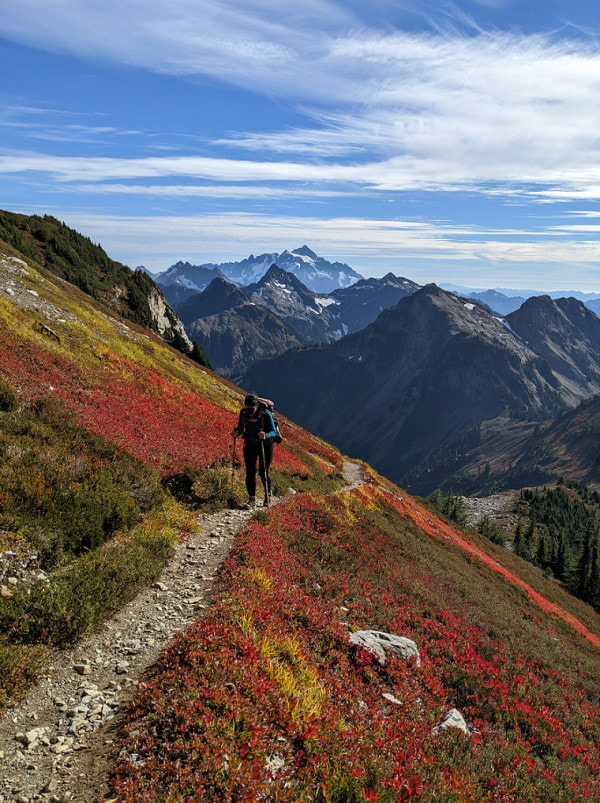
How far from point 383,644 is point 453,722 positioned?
2.08 meters

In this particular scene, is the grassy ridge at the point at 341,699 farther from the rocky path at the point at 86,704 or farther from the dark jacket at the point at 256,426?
the dark jacket at the point at 256,426

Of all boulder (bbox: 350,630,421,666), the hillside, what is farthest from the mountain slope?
boulder (bbox: 350,630,421,666)

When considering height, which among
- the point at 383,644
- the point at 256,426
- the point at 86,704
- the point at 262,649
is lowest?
the point at 86,704

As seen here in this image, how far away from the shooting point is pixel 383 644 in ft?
33.3

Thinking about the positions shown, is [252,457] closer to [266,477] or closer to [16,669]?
[266,477]

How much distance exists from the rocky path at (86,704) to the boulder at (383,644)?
11.3 ft

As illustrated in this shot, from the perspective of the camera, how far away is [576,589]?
76.7 metres

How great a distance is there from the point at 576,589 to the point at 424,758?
8751 centimetres

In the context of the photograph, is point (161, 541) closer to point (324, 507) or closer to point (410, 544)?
point (324, 507)

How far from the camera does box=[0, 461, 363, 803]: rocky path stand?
510 centimetres

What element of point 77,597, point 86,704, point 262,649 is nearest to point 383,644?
point 262,649

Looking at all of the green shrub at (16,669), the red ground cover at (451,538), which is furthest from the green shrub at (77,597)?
the red ground cover at (451,538)

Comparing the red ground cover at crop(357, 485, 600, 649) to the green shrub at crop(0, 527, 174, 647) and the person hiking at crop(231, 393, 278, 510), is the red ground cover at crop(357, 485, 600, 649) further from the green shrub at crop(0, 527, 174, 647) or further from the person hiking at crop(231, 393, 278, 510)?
the green shrub at crop(0, 527, 174, 647)

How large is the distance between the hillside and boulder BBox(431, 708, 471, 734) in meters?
0.08
